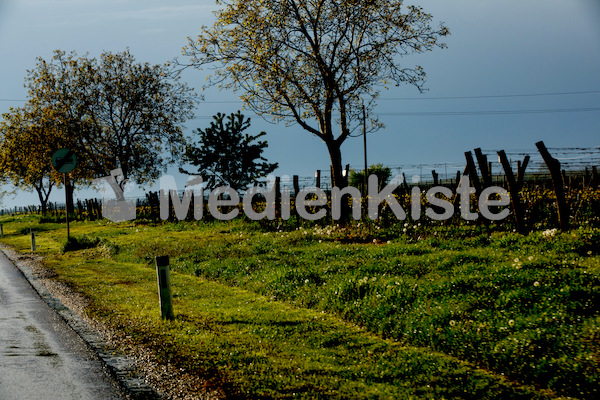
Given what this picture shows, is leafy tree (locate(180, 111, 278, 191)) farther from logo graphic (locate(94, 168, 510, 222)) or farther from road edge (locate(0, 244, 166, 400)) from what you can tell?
road edge (locate(0, 244, 166, 400))

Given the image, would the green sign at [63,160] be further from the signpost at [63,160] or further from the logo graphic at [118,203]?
the logo graphic at [118,203]

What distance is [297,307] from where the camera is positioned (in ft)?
31.3

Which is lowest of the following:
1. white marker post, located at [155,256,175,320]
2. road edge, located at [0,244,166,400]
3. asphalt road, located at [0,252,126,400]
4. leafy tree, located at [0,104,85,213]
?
road edge, located at [0,244,166,400]

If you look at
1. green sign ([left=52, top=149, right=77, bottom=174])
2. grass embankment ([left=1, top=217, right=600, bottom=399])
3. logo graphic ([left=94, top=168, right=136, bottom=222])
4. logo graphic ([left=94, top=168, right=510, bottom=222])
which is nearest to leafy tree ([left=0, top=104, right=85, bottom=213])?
logo graphic ([left=94, top=168, right=136, bottom=222])

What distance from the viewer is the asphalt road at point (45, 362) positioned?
546cm

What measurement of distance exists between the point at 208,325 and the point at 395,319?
124 inches

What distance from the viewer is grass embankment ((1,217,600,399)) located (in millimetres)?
5676

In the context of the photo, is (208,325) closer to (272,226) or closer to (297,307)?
(297,307)

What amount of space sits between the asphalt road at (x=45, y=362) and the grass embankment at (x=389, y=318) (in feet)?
2.87

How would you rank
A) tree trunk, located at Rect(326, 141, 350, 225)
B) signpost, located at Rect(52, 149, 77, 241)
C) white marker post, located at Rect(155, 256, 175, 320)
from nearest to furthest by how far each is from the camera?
white marker post, located at Rect(155, 256, 175, 320) < signpost, located at Rect(52, 149, 77, 241) < tree trunk, located at Rect(326, 141, 350, 225)

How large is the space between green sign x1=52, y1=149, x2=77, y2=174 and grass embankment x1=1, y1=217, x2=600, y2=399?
26.7 ft

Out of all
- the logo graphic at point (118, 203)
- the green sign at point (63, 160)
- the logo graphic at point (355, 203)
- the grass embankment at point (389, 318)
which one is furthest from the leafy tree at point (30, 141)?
the grass embankment at point (389, 318)

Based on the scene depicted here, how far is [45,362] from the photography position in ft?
21.5

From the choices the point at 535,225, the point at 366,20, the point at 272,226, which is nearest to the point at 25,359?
the point at 535,225
